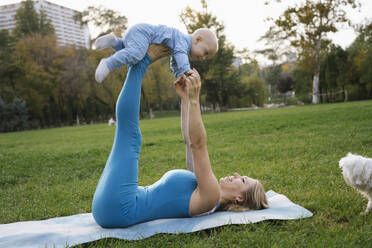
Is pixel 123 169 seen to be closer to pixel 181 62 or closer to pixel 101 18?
pixel 181 62

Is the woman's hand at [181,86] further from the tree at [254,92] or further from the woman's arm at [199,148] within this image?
the tree at [254,92]

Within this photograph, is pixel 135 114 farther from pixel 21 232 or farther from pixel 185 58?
pixel 21 232

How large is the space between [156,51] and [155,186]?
1530 millimetres

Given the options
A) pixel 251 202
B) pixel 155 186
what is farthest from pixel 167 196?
pixel 251 202

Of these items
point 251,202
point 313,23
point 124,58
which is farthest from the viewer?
point 313,23

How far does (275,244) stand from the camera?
7.97 ft

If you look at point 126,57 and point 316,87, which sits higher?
point 316,87

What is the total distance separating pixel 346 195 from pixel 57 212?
12.1 feet

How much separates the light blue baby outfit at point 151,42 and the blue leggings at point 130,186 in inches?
6.0

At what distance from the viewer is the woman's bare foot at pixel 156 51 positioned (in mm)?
3303

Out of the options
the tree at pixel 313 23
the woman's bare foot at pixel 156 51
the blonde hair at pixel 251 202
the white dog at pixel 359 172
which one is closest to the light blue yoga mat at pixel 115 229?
the blonde hair at pixel 251 202

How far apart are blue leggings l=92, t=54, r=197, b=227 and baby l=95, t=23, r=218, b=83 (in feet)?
0.60

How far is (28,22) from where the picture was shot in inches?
1612

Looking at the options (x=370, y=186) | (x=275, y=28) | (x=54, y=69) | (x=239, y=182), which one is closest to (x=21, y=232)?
Answer: (x=239, y=182)
